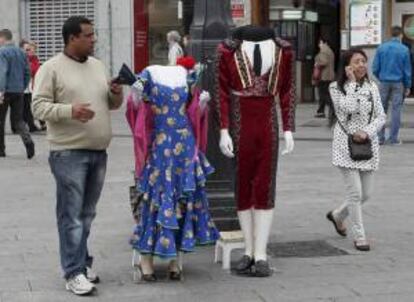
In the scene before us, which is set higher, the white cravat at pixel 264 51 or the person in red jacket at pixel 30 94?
the white cravat at pixel 264 51

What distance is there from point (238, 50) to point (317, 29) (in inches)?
715

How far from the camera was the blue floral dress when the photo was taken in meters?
6.61

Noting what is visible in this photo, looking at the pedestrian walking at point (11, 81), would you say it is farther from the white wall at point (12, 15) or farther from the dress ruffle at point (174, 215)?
the white wall at point (12, 15)

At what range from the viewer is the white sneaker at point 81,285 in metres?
6.34

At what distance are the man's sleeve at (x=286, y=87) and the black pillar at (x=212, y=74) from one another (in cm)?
86

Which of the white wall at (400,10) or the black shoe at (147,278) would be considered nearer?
the black shoe at (147,278)

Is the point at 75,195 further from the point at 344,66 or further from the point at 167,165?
the point at 344,66

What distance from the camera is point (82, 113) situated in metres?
5.98

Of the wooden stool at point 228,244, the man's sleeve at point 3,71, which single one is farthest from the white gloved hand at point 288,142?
the man's sleeve at point 3,71

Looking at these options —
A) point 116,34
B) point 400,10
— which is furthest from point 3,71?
point 400,10

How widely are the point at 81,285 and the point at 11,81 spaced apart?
28.6 ft

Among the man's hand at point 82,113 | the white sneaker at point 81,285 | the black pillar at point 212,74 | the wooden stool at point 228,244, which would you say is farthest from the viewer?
the black pillar at point 212,74

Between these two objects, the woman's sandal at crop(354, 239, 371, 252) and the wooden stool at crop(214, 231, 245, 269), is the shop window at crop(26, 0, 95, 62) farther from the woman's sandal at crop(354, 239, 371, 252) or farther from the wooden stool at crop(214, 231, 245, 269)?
the wooden stool at crop(214, 231, 245, 269)

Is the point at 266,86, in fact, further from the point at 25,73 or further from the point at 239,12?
the point at 239,12
